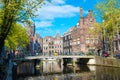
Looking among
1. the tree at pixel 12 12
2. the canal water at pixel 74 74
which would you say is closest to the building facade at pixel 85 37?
the canal water at pixel 74 74

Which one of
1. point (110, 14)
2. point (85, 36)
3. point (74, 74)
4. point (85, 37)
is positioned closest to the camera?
point (74, 74)

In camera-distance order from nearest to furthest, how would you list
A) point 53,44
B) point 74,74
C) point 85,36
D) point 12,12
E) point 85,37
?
point 12,12 → point 74,74 → point 85,37 → point 85,36 → point 53,44

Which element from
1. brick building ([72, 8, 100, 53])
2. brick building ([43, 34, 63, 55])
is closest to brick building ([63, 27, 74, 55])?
brick building ([72, 8, 100, 53])

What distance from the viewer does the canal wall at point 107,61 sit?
41.7m

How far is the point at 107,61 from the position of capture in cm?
4559

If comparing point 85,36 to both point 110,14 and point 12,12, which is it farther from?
point 12,12

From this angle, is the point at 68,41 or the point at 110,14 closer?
the point at 110,14

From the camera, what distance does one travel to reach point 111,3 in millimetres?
44344

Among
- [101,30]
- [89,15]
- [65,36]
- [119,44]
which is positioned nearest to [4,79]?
[101,30]

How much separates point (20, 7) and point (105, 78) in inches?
534

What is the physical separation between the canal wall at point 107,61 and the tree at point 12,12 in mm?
23557

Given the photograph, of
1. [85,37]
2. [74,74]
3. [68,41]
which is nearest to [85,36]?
[85,37]

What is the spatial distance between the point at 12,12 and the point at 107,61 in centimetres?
2902

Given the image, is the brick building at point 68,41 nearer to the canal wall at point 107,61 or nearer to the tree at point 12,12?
the canal wall at point 107,61
